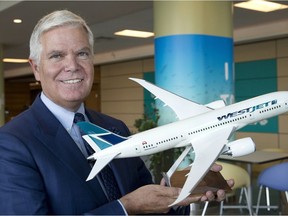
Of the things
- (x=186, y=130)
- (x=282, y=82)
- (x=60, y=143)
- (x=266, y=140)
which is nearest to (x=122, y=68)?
(x=266, y=140)

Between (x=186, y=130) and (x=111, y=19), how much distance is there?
662cm

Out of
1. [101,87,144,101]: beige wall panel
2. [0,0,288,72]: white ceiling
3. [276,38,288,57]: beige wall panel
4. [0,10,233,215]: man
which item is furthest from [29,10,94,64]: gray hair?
[101,87,144,101]: beige wall panel

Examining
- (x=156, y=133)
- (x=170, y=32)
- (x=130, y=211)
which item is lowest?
(x=130, y=211)

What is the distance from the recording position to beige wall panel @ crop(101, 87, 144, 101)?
12364 mm

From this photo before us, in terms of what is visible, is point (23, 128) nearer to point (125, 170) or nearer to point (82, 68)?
point (82, 68)

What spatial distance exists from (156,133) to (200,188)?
0.78 feet

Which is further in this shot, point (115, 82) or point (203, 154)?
point (115, 82)

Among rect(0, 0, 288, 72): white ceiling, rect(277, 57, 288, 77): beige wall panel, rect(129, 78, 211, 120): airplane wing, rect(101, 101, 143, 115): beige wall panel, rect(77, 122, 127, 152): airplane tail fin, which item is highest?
rect(0, 0, 288, 72): white ceiling

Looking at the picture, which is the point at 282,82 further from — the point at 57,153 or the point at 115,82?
the point at 57,153

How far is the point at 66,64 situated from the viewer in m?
1.33

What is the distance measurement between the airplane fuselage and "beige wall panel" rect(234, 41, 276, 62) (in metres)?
7.92

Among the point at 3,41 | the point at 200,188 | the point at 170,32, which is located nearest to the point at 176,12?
the point at 170,32

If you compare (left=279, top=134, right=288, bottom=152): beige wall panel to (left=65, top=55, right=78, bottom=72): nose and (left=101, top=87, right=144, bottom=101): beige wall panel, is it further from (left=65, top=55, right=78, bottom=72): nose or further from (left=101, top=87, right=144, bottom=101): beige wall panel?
(left=65, top=55, right=78, bottom=72): nose

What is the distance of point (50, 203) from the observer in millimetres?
1332
